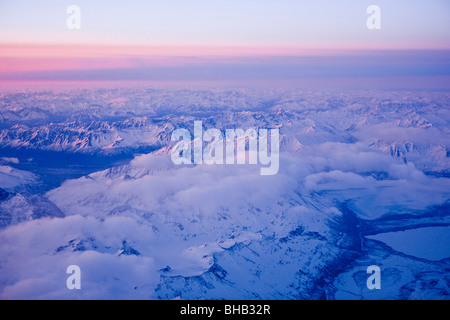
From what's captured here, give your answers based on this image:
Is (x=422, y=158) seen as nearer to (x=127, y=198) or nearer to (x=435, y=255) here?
(x=435, y=255)

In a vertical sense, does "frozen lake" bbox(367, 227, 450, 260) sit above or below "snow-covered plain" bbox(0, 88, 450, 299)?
below

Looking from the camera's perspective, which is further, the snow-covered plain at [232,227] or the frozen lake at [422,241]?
the frozen lake at [422,241]

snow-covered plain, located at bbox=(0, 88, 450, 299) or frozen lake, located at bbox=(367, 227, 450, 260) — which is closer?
snow-covered plain, located at bbox=(0, 88, 450, 299)

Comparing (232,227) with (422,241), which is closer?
(422,241)

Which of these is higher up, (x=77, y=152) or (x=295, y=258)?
(x=77, y=152)

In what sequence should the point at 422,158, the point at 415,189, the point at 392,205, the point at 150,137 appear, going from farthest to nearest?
1. the point at 150,137
2. the point at 422,158
3. the point at 415,189
4. the point at 392,205

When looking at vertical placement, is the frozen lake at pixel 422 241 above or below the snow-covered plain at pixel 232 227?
below

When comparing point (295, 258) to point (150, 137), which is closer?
point (295, 258)

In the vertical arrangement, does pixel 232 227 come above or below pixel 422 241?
above
